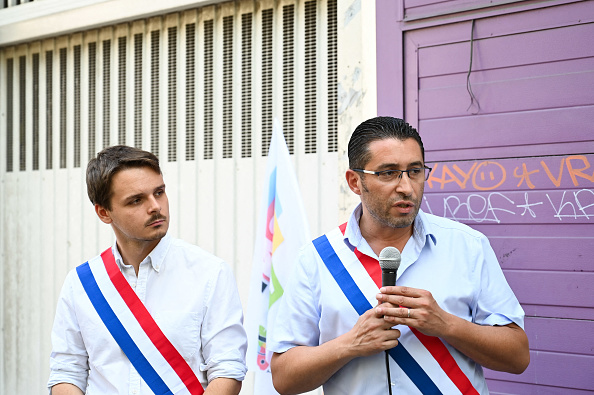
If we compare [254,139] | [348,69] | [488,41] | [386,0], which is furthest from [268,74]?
[488,41]

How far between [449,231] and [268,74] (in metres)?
2.91

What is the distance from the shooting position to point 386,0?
439 cm

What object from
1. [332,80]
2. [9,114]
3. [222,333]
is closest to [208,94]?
[332,80]

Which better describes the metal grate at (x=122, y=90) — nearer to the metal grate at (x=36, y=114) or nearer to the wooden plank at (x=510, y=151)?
the metal grate at (x=36, y=114)

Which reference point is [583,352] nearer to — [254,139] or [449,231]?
[449,231]

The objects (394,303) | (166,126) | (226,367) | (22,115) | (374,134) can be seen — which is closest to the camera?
(394,303)

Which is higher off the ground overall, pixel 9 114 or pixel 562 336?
pixel 9 114

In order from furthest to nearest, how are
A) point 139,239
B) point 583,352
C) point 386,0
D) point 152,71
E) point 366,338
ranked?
1. point 152,71
2. point 386,0
3. point 583,352
4. point 139,239
5. point 366,338

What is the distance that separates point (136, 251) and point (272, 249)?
1.16 metres

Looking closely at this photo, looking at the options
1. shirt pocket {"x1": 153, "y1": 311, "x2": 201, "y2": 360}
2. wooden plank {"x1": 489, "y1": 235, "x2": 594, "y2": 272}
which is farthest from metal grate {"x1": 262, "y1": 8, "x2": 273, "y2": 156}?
shirt pocket {"x1": 153, "y1": 311, "x2": 201, "y2": 360}

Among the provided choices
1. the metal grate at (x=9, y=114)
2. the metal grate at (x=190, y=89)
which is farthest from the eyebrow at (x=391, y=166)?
the metal grate at (x=9, y=114)

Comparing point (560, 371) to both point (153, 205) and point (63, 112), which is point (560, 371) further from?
point (63, 112)

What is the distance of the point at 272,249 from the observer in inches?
156

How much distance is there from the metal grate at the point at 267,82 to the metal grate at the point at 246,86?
0.12 meters
